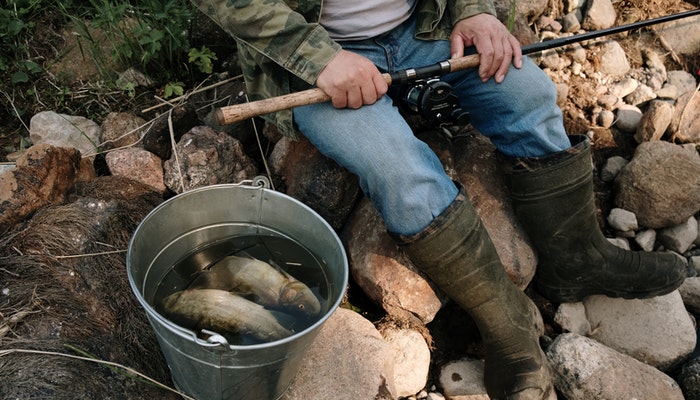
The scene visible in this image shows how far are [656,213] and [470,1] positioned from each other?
153cm

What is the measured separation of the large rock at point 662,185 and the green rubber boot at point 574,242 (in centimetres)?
34

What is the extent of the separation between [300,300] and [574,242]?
1318 millimetres

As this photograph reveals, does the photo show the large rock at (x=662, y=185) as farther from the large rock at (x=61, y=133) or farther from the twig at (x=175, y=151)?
the large rock at (x=61, y=133)

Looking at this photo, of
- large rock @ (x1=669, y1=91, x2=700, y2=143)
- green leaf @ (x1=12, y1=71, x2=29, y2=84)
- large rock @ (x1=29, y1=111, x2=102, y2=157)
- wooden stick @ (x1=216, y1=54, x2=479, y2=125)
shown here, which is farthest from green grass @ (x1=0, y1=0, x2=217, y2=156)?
large rock @ (x1=669, y1=91, x2=700, y2=143)

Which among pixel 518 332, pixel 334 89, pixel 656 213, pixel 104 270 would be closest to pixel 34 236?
pixel 104 270

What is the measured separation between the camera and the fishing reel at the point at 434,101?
2.44 m

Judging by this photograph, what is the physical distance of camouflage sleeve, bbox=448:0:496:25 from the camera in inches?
104

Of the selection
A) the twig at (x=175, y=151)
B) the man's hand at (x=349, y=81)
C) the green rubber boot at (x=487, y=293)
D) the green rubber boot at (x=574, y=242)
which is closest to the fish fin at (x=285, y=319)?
the green rubber boot at (x=487, y=293)

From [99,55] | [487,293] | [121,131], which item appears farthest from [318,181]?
[99,55]

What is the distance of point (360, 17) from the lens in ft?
8.43

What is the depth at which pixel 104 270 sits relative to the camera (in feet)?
8.21

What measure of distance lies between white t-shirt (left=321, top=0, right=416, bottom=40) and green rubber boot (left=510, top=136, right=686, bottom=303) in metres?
0.85

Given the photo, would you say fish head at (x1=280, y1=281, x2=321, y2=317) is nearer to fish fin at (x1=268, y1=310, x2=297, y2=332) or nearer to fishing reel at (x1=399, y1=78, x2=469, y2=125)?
fish fin at (x1=268, y1=310, x2=297, y2=332)

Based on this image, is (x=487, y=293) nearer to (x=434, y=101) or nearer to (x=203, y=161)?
(x=434, y=101)
